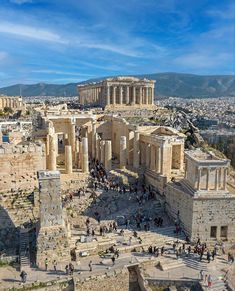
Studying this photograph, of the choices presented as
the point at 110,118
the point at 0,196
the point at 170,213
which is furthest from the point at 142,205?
the point at 110,118

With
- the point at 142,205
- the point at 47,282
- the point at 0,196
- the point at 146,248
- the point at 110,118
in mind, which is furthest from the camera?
the point at 110,118

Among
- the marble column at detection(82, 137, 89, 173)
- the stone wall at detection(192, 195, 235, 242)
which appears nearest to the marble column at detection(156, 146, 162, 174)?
the marble column at detection(82, 137, 89, 173)

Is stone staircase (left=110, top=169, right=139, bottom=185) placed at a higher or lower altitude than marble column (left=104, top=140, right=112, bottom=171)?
lower

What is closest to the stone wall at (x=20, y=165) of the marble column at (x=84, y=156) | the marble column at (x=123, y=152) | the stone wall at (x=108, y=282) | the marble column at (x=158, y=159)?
the marble column at (x=84, y=156)

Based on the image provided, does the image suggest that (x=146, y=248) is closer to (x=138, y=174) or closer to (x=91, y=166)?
(x=138, y=174)

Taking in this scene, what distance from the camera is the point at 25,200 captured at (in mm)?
25859

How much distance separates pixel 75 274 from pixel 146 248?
5363mm

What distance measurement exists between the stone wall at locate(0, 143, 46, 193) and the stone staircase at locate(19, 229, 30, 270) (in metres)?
3.99

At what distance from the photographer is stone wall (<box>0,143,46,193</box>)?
2588 centimetres

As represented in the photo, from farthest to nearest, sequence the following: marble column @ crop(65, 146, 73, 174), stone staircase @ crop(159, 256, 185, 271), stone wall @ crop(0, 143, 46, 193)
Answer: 1. marble column @ crop(65, 146, 73, 174)
2. stone wall @ crop(0, 143, 46, 193)
3. stone staircase @ crop(159, 256, 185, 271)

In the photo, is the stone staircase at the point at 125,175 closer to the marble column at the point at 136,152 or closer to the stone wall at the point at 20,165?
the marble column at the point at 136,152

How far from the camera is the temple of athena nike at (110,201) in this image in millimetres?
20953

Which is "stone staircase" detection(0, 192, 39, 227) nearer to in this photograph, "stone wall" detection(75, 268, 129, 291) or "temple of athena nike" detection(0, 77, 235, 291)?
"temple of athena nike" detection(0, 77, 235, 291)

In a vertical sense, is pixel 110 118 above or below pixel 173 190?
above
